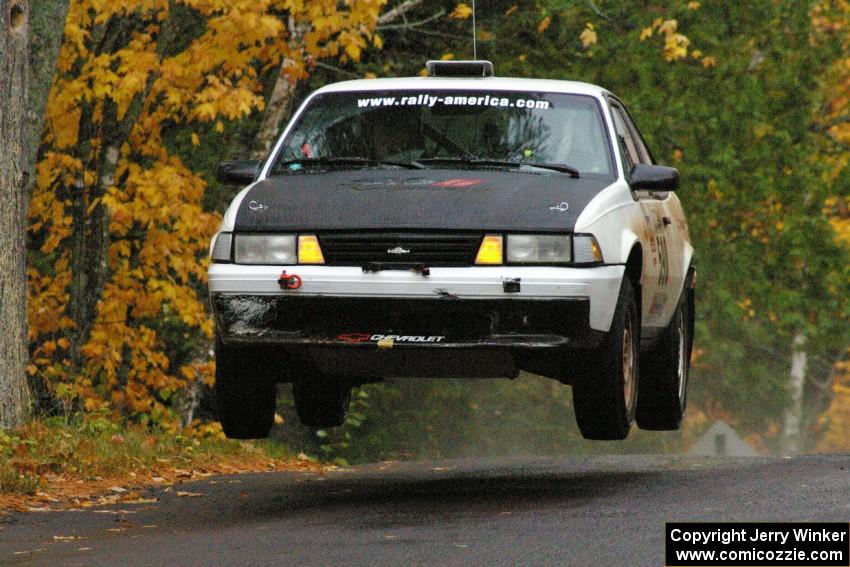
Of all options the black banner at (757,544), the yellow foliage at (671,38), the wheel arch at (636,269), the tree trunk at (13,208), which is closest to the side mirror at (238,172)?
the wheel arch at (636,269)

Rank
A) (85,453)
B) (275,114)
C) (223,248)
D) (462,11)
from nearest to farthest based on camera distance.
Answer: (223,248), (85,453), (275,114), (462,11)

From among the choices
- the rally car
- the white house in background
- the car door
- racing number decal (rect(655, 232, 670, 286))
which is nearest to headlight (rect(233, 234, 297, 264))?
the rally car

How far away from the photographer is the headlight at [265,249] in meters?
8.97

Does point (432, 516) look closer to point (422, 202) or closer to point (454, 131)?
point (422, 202)

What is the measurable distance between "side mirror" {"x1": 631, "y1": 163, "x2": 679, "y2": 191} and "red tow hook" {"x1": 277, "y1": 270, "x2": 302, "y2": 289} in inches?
83.9

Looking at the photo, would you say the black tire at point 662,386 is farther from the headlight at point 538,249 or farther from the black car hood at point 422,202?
the headlight at point 538,249

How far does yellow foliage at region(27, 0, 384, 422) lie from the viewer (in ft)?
59.2

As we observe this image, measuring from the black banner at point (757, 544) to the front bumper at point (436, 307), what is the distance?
4.11 feet

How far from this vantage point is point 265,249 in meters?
9.02

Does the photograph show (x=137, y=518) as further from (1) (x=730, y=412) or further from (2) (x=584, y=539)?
(1) (x=730, y=412)

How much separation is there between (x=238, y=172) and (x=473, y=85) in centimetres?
141

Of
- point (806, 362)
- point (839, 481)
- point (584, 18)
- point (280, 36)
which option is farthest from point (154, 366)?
point (806, 362)

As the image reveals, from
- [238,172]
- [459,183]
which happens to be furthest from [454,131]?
[238,172]

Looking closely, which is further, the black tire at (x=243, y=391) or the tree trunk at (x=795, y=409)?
the tree trunk at (x=795, y=409)
